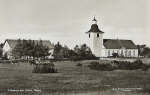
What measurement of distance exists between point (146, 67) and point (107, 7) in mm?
2185

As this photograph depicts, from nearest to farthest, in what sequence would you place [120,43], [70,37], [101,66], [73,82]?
[73,82] < [70,37] < [101,66] < [120,43]

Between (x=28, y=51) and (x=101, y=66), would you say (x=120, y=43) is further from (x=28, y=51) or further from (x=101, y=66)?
(x=28, y=51)

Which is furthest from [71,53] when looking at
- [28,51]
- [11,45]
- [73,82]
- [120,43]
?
[120,43]

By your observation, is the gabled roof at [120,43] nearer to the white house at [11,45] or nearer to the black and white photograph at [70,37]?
the black and white photograph at [70,37]

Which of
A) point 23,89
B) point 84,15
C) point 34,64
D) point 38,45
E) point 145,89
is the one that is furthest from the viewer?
point 38,45

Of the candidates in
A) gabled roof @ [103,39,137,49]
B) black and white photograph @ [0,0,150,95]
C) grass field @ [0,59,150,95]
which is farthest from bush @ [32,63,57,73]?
gabled roof @ [103,39,137,49]

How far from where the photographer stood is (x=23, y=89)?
24.5ft

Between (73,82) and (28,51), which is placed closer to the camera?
(73,82)

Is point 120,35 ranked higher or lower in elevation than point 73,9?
lower

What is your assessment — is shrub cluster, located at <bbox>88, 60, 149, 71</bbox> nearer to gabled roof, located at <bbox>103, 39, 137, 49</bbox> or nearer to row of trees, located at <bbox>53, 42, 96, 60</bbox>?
gabled roof, located at <bbox>103, 39, 137, 49</bbox>

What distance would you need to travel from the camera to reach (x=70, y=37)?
29.1ft

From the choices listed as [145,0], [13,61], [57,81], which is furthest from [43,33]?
[145,0]

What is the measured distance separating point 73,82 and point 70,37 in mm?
1364

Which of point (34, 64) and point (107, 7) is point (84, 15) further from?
point (34, 64)
